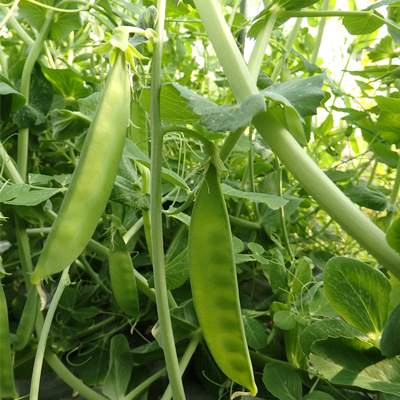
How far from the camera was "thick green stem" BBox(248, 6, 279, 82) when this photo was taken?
0.36 m

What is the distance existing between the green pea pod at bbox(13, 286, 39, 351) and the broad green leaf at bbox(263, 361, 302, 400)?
0.38 metres

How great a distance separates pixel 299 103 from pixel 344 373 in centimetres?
32

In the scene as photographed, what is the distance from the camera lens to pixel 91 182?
28 cm

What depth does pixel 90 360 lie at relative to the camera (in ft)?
2.38

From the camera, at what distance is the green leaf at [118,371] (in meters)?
0.57

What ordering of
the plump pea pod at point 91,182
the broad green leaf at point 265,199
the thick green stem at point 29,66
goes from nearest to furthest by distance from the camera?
the plump pea pod at point 91,182 < the broad green leaf at point 265,199 < the thick green stem at point 29,66

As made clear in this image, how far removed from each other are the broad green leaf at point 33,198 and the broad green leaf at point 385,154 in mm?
694

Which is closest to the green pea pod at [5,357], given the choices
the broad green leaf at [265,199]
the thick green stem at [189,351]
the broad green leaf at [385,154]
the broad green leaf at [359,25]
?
the thick green stem at [189,351]

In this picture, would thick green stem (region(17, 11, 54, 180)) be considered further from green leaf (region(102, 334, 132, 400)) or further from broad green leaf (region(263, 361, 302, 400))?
broad green leaf (region(263, 361, 302, 400))

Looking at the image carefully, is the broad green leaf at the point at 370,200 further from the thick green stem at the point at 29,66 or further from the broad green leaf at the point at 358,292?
the thick green stem at the point at 29,66

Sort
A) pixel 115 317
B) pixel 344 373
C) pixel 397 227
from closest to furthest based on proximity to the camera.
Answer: pixel 397 227 < pixel 344 373 < pixel 115 317

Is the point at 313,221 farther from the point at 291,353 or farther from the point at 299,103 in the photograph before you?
the point at 299,103

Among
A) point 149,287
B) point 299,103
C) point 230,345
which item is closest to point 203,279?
point 230,345

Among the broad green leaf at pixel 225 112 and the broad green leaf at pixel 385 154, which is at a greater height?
the broad green leaf at pixel 225 112
